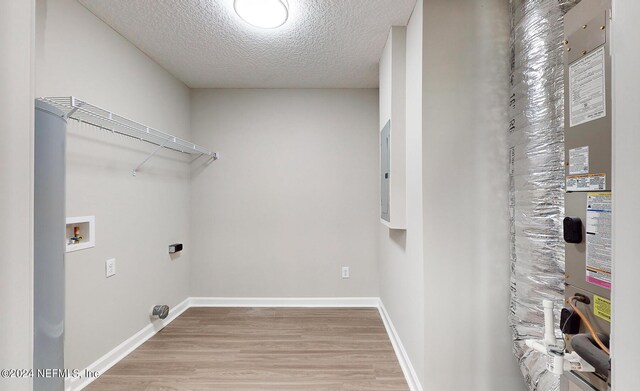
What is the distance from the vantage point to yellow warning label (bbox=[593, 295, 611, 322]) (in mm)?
927

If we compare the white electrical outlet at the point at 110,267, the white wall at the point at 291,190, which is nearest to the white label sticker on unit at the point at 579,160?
the white wall at the point at 291,190

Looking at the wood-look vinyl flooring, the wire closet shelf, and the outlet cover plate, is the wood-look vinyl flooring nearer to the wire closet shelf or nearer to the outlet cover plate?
the outlet cover plate

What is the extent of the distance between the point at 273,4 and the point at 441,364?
2.37m

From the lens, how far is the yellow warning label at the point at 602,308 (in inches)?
36.5

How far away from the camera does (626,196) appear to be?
0.48m

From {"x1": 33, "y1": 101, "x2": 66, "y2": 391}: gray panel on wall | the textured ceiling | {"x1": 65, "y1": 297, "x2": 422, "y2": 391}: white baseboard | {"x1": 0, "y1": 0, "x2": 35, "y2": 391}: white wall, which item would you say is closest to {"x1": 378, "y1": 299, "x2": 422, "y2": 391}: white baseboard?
{"x1": 65, "y1": 297, "x2": 422, "y2": 391}: white baseboard

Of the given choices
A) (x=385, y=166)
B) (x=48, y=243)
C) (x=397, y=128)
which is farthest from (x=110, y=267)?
(x=397, y=128)

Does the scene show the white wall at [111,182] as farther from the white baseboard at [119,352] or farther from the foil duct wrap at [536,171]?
the foil duct wrap at [536,171]

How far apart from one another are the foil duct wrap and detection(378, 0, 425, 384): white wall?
0.48 meters

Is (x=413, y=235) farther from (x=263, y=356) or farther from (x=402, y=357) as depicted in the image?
(x=263, y=356)

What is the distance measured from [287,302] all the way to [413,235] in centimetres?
209

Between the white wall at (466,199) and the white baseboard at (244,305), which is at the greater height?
the white wall at (466,199)

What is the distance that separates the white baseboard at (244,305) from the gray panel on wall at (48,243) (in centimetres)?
128

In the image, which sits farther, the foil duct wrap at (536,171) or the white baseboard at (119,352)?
the white baseboard at (119,352)
